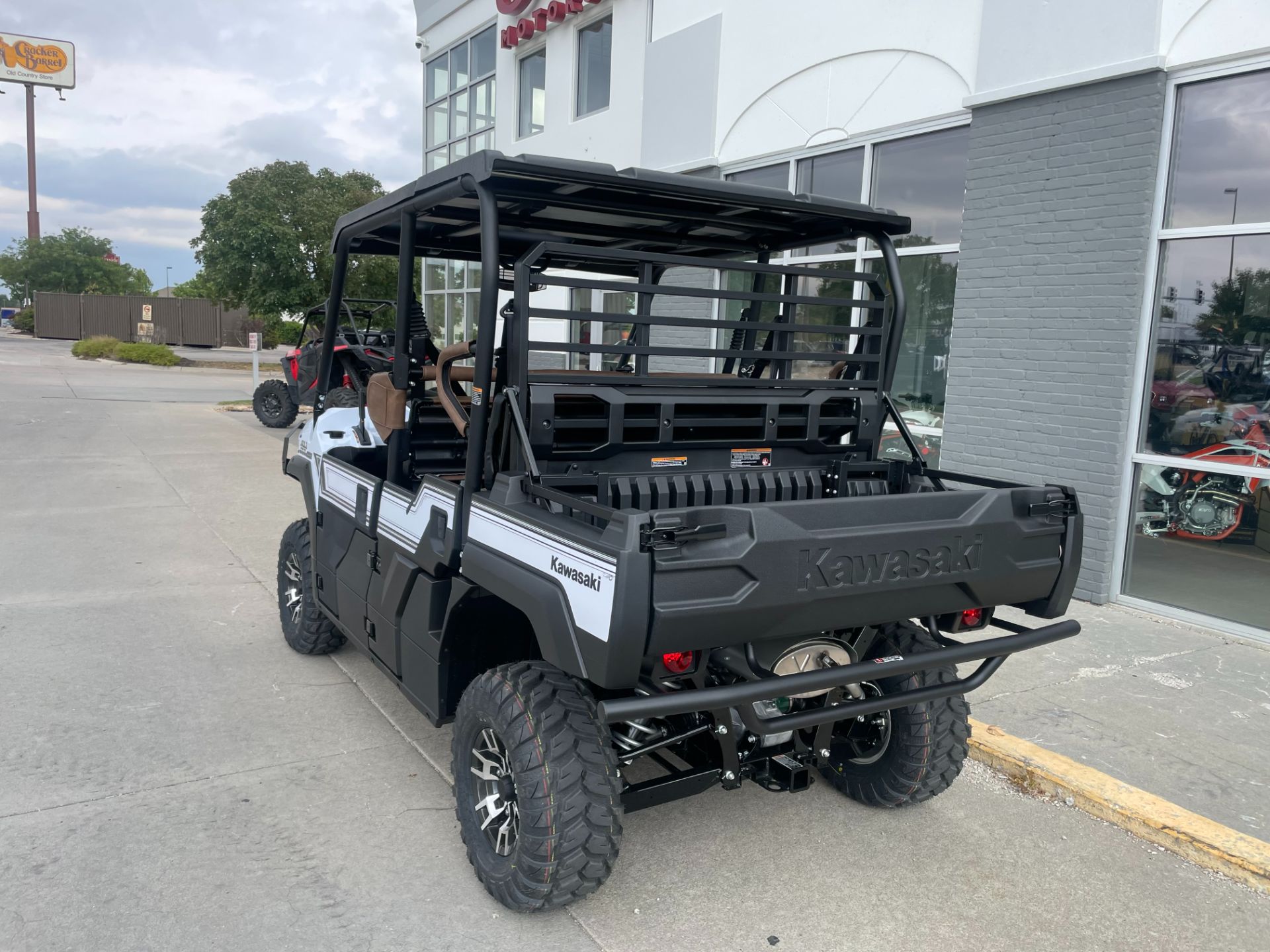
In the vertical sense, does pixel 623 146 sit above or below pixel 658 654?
above

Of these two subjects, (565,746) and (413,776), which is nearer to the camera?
(565,746)

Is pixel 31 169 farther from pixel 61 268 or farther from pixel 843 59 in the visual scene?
pixel 843 59

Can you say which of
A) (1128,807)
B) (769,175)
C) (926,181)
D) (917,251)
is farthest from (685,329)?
(1128,807)

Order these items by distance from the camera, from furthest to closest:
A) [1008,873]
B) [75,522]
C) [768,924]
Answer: [75,522]
[1008,873]
[768,924]

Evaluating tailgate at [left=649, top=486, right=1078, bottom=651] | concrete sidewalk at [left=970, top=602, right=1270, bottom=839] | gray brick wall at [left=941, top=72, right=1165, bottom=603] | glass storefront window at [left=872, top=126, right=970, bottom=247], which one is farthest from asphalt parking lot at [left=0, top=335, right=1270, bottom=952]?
glass storefront window at [left=872, top=126, right=970, bottom=247]

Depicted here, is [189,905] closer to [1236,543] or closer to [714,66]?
[1236,543]

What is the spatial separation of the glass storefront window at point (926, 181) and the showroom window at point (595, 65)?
15.0ft

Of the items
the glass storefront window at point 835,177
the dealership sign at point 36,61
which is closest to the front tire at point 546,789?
the glass storefront window at point 835,177

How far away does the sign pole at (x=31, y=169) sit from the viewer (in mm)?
57156

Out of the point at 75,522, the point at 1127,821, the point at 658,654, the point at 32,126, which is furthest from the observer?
the point at 32,126

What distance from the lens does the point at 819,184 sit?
834 cm

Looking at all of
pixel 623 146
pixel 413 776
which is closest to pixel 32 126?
pixel 623 146

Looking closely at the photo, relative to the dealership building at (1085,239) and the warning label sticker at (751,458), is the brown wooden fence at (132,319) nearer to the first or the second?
the dealership building at (1085,239)

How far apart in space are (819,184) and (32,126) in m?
67.5
